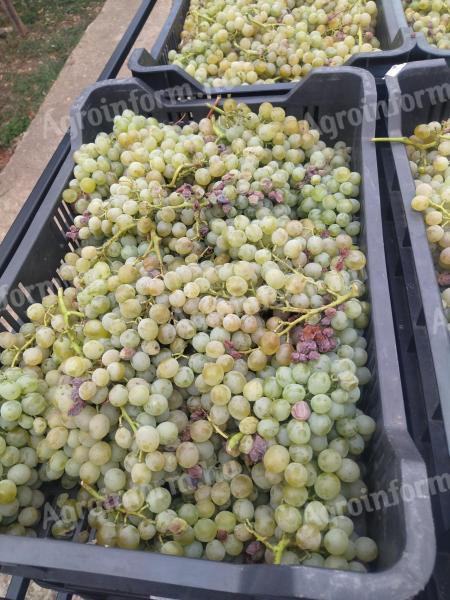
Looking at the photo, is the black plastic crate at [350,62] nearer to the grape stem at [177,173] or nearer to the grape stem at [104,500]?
the grape stem at [177,173]

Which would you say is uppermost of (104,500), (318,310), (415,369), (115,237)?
(115,237)

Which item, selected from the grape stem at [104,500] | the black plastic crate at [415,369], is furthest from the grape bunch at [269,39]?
the grape stem at [104,500]

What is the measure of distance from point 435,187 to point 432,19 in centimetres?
98

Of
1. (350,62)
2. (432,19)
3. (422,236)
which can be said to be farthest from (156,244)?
(432,19)

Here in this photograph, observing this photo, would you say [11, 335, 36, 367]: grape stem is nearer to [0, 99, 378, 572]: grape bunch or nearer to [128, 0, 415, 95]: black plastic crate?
[0, 99, 378, 572]: grape bunch

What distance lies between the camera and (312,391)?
2.74 feet

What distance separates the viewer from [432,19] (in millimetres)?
1741

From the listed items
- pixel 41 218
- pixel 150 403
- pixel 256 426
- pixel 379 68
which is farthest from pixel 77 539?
pixel 379 68

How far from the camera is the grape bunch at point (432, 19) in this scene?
67.1 inches

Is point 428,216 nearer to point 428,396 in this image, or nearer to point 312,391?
point 428,396

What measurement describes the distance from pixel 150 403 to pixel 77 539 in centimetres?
30

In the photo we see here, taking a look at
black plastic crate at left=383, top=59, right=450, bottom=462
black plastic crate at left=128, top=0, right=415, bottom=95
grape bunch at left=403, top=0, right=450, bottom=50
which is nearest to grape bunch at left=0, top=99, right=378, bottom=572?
black plastic crate at left=383, top=59, right=450, bottom=462

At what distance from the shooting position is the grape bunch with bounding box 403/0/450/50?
1704 mm

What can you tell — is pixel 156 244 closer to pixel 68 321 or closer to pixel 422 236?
pixel 68 321
